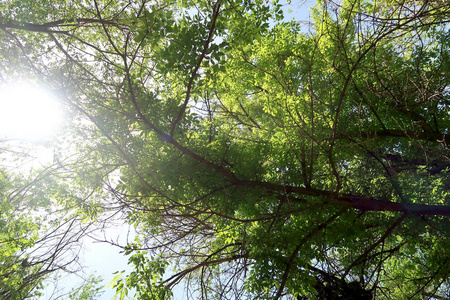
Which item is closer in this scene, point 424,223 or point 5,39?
point 424,223

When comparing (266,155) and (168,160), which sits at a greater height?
(266,155)

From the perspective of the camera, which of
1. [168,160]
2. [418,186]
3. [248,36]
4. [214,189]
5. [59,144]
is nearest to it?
[248,36]

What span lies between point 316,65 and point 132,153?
4.33 meters

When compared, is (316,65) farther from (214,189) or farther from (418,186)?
(214,189)

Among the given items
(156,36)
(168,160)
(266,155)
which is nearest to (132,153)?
(168,160)

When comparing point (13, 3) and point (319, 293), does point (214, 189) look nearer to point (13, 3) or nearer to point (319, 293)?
point (319, 293)

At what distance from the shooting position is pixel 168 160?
3.85 meters

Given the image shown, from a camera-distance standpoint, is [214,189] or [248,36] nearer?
[248,36]

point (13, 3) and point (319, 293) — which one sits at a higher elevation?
point (13, 3)

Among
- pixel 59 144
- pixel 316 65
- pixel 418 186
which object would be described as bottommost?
pixel 418 186

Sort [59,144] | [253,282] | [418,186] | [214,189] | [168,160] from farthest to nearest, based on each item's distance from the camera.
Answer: [59,144]
[418,186]
[214,189]
[168,160]
[253,282]

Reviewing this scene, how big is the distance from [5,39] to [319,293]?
8.53m

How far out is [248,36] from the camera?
284cm

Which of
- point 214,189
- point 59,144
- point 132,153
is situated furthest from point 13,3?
point 214,189
